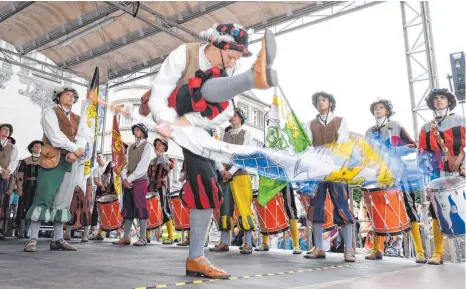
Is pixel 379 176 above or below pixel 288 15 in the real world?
below

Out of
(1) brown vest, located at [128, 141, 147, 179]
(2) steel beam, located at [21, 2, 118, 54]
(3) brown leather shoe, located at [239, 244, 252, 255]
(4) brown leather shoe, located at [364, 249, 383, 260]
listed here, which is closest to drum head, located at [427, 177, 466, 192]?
(4) brown leather shoe, located at [364, 249, 383, 260]

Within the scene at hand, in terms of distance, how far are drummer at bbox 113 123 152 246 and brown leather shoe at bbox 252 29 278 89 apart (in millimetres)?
3520

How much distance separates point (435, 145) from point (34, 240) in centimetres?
364

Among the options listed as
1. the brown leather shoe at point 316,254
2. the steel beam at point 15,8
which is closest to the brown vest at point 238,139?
the brown leather shoe at point 316,254

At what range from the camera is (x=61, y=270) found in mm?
2230

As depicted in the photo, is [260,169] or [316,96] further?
[316,96]

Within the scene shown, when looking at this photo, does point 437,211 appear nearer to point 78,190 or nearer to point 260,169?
point 260,169

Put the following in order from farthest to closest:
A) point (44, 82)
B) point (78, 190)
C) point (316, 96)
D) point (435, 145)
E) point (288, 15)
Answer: point (44, 82), point (288, 15), point (78, 190), point (316, 96), point (435, 145)

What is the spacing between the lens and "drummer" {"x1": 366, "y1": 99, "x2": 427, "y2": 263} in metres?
3.92

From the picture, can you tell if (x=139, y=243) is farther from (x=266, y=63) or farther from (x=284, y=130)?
(x=266, y=63)

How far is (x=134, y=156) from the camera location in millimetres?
5062

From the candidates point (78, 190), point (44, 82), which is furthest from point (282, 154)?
point (44, 82)

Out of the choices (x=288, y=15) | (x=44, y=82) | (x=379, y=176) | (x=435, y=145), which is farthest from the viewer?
(x=44, y=82)

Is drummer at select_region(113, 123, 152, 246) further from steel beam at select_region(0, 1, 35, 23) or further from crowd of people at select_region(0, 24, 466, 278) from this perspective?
steel beam at select_region(0, 1, 35, 23)
